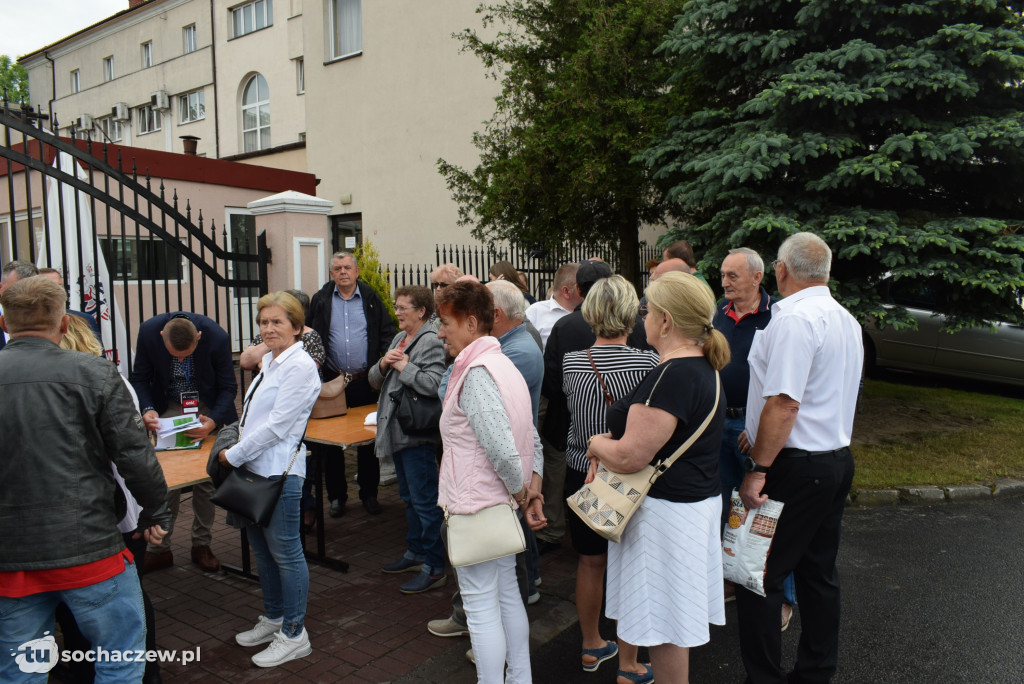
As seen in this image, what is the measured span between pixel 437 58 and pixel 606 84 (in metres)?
7.25

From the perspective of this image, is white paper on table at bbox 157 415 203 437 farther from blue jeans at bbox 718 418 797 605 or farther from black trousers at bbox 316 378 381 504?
blue jeans at bbox 718 418 797 605

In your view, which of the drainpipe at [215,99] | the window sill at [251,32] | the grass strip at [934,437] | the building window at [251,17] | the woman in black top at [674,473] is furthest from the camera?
the drainpipe at [215,99]

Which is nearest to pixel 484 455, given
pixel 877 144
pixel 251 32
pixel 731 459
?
pixel 731 459

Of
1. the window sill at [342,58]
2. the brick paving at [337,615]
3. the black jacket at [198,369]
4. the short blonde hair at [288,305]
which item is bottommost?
the brick paving at [337,615]

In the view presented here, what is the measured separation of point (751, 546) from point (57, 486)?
8.61 ft

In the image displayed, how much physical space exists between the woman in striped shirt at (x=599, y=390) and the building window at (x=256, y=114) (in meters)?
23.5

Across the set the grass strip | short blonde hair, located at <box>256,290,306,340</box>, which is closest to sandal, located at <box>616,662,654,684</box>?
short blonde hair, located at <box>256,290,306,340</box>

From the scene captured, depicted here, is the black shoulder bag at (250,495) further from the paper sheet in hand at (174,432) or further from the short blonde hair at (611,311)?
the short blonde hair at (611,311)

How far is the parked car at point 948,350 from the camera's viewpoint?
10.0 meters

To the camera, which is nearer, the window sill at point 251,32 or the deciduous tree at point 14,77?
the window sill at point 251,32

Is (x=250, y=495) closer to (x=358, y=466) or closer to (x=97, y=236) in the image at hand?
(x=358, y=466)

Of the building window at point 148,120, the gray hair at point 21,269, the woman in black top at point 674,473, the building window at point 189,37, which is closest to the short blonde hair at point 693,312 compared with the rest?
the woman in black top at point 674,473

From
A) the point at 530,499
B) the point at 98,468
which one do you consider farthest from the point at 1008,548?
the point at 98,468

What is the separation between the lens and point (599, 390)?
3.29 m
